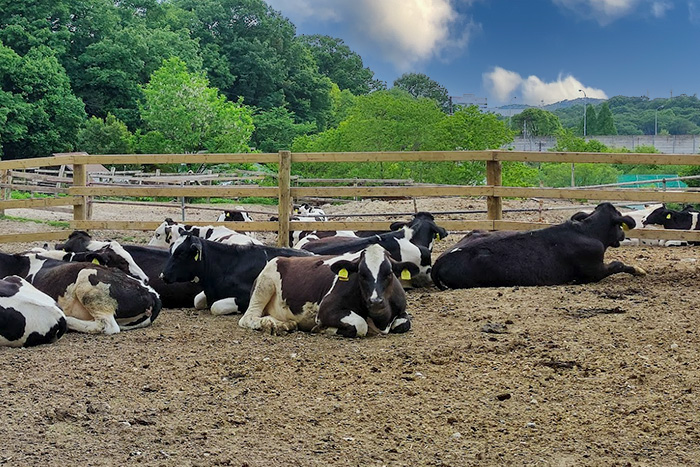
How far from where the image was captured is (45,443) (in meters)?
4.79

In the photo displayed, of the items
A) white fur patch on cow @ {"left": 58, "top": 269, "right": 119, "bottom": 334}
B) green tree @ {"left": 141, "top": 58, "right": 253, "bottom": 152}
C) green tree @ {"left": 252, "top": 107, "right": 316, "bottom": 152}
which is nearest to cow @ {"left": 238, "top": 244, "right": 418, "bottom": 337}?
white fur patch on cow @ {"left": 58, "top": 269, "right": 119, "bottom": 334}

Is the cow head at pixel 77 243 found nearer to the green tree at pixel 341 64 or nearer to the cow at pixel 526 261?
the cow at pixel 526 261

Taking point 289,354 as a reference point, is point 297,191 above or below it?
above

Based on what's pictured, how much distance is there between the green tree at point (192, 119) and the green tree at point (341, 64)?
2646 inches

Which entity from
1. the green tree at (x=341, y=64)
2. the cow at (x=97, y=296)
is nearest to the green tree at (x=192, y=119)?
the cow at (x=97, y=296)

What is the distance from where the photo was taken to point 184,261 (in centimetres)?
935

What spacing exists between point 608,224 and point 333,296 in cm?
454

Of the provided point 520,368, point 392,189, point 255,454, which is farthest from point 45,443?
point 392,189

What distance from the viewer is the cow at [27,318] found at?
7102 mm

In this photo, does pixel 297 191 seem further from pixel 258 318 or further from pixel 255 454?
pixel 255 454

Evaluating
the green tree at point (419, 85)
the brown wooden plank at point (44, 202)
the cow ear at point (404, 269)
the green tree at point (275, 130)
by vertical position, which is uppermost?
the green tree at point (419, 85)

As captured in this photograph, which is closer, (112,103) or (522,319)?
(522,319)

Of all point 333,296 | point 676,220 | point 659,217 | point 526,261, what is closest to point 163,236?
point 526,261

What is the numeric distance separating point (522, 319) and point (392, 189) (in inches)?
168
